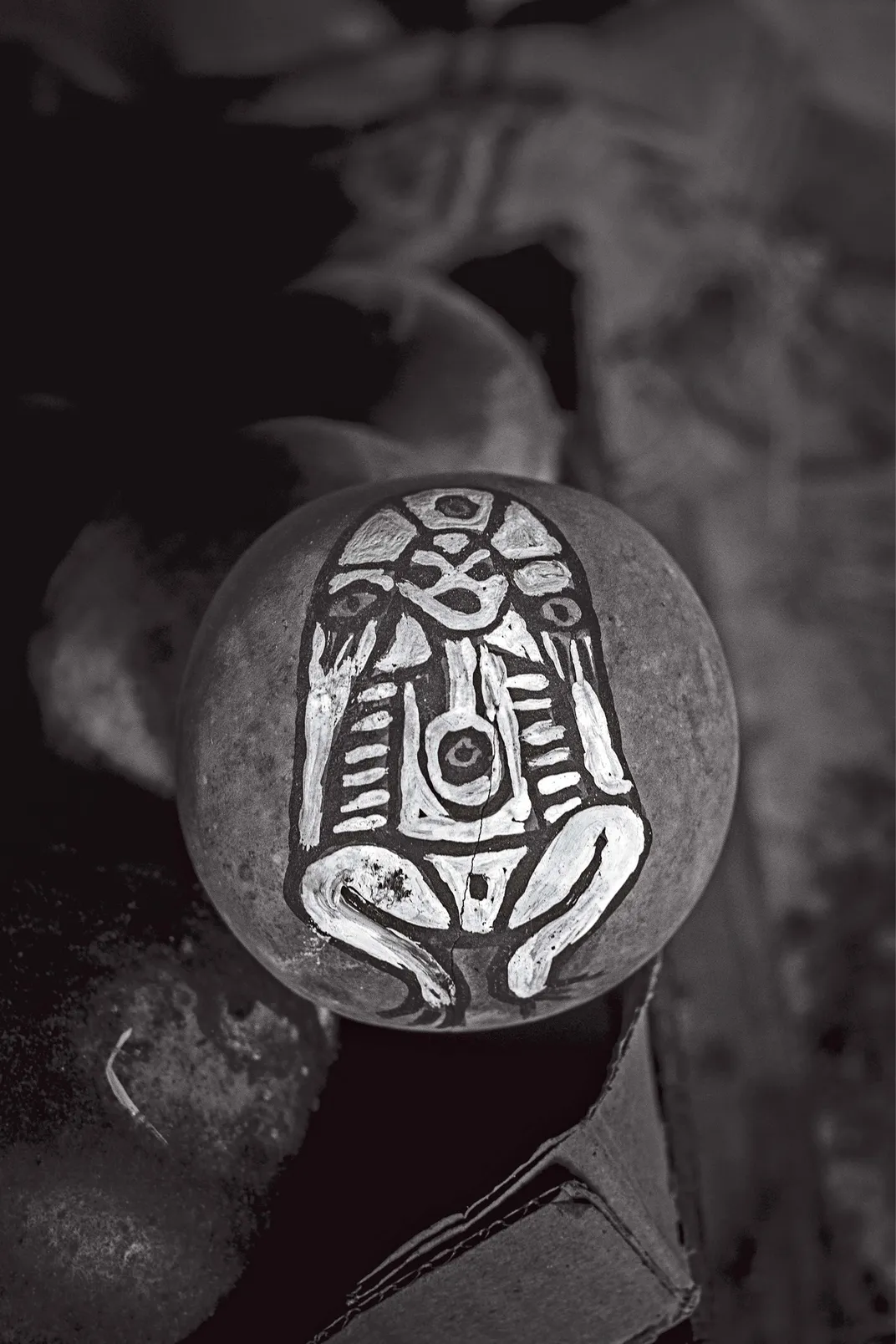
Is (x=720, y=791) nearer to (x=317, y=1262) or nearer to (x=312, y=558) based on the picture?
(x=312, y=558)

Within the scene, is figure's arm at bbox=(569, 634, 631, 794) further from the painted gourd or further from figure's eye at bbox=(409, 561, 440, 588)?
figure's eye at bbox=(409, 561, 440, 588)

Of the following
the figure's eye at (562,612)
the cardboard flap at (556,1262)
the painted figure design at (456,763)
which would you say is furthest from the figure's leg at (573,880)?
the cardboard flap at (556,1262)

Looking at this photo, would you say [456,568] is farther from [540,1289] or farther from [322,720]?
[540,1289]

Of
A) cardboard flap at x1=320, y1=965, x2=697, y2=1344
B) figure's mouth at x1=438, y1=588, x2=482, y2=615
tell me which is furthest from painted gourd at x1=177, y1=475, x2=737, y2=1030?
cardboard flap at x1=320, y1=965, x2=697, y2=1344

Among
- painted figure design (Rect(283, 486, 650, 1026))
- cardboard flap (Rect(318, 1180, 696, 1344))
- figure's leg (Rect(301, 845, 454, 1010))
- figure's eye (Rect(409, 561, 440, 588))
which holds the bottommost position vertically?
cardboard flap (Rect(318, 1180, 696, 1344))

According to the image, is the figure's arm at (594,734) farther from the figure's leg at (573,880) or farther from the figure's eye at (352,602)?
the figure's eye at (352,602)

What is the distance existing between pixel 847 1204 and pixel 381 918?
7.25 ft

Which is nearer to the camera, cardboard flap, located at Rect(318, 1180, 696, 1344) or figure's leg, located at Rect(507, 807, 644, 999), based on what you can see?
figure's leg, located at Rect(507, 807, 644, 999)

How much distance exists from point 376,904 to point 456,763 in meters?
0.19

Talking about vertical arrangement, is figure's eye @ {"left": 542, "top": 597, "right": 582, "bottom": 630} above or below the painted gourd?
above

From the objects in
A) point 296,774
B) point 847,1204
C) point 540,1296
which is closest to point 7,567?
point 296,774

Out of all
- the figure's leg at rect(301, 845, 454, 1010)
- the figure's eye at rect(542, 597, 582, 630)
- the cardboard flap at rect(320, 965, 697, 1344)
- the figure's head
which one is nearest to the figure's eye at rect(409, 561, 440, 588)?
the figure's head

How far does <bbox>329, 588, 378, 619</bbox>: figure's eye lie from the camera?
121 cm

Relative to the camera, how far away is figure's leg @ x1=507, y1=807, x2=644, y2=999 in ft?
3.85
